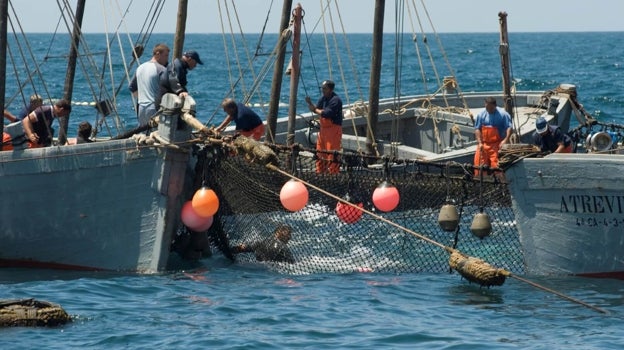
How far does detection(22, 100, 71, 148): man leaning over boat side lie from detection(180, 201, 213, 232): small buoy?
1.87 metres

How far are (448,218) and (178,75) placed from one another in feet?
13.2

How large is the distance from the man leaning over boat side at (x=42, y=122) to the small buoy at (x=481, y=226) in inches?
199

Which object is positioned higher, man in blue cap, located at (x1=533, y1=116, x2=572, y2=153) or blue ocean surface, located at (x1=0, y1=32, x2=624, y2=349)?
man in blue cap, located at (x1=533, y1=116, x2=572, y2=153)

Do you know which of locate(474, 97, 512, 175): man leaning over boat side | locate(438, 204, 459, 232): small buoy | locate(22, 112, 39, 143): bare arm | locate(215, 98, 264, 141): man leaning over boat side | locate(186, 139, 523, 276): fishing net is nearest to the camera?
locate(438, 204, 459, 232): small buoy

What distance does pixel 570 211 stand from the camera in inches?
561

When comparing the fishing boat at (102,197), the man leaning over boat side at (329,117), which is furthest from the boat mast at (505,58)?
the fishing boat at (102,197)

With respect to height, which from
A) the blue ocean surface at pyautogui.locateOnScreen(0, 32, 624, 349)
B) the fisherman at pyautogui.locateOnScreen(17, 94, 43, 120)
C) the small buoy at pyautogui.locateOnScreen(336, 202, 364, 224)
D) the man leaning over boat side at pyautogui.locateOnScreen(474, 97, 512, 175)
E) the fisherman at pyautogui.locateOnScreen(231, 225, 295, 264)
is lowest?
the blue ocean surface at pyautogui.locateOnScreen(0, 32, 624, 349)

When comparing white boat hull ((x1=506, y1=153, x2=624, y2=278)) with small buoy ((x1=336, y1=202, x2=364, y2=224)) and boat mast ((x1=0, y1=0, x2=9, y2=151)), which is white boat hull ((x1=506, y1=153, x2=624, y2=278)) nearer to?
small buoy ((x1=336, y1=202, x2=364, y2=224))

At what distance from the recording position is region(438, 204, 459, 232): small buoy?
14438 mm

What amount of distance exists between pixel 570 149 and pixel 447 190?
2492 mm

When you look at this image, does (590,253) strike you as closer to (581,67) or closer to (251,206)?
(251,206)

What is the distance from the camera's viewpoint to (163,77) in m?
16.1

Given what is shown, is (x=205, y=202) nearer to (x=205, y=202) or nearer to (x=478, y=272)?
(x=205, y=202)

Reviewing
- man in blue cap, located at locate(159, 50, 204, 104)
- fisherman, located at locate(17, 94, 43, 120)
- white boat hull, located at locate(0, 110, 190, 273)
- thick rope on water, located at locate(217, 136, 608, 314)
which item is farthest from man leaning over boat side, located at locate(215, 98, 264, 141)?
fisherman, located at locate(17, 94, 43, 120)
